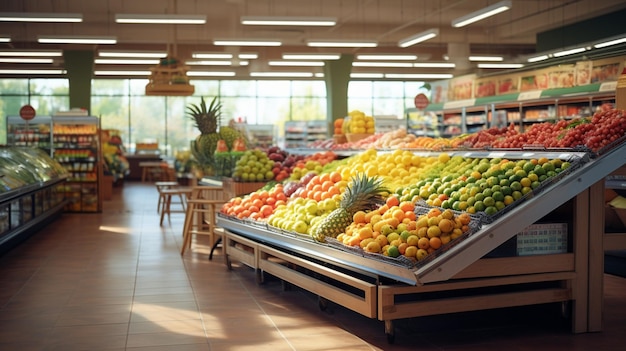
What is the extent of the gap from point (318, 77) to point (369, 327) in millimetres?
21656

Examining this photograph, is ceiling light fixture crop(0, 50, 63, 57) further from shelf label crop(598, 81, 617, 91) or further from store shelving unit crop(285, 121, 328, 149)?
shelf label crop(598, 81, 617, 91)

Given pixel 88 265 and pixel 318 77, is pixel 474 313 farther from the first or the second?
pixel 318 77

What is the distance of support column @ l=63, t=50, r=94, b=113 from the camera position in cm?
2003

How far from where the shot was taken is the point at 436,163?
6301 millimetres

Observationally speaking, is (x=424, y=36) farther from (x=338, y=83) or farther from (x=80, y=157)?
(x=338, y=83)

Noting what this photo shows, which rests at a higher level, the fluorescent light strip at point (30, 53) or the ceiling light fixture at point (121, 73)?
the ceiling light fixture at point (121, 73)

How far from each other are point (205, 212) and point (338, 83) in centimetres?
1309

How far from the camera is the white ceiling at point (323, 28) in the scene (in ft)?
53.8

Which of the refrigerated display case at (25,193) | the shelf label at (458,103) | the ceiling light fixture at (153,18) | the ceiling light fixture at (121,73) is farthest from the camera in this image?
the ceiling light fixture at (121,73)

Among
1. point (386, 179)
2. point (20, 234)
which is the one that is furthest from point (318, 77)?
point (386, 179)

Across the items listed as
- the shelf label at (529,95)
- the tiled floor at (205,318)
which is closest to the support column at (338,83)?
the shelf label at (529,95)

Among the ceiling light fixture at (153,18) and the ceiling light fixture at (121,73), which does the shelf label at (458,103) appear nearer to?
the ceiling light fixture at (153,18)

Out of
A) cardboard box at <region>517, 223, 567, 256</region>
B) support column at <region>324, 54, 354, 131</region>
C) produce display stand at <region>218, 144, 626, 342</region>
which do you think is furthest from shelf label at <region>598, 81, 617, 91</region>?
support column at <region>324, 54, 354, 131</region>

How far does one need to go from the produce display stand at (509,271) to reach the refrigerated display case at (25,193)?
4370mm
